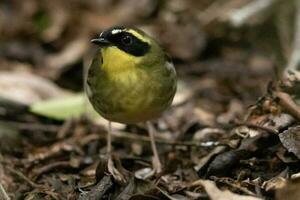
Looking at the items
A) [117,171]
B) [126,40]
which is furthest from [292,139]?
[126,40]

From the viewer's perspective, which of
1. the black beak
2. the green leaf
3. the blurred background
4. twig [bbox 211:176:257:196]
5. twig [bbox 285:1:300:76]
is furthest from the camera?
twig [bbox 285:1:300:76]

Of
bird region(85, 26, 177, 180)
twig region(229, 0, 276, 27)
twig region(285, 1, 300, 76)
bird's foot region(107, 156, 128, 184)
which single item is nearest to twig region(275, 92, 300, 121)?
bird region(85, 26, 177, 180)

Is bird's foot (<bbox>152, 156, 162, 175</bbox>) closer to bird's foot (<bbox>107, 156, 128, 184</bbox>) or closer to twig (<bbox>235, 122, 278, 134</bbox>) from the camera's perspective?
bird's foot (<bbox>107, 156, 128, 184</bbox>)

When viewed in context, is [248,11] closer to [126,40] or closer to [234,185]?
[126,40]

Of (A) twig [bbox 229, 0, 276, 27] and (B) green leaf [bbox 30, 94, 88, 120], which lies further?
(A) twig [bbox 229, 0, 276, 27]

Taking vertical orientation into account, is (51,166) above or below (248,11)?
below

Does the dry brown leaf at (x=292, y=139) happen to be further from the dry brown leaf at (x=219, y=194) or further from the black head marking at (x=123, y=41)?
the black head marking at (x=123, y=41)

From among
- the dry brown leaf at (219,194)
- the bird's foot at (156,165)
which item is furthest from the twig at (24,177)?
the dry brown leaf at (219,194)
